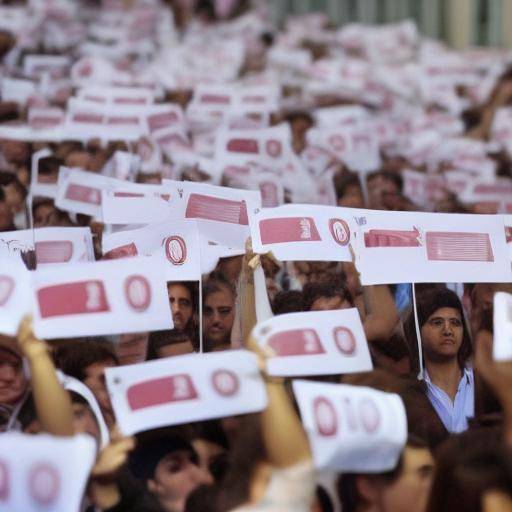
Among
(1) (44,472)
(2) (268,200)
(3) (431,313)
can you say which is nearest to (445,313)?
(3) (431,313)

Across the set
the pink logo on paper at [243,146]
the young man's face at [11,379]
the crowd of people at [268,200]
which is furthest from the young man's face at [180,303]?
the pink logo on paper at [243,146]

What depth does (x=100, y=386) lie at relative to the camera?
12.5ft

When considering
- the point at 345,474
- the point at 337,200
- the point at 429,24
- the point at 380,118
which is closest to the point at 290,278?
the point at 337,200

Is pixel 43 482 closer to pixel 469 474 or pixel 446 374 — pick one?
pixel 469 474

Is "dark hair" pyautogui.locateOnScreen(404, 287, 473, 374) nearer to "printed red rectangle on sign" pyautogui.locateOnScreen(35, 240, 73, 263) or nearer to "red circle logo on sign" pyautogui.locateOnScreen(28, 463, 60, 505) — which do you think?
"printed red rectangle on sign" pyautogui.locateOnScreen(35, 240, 73, 263)

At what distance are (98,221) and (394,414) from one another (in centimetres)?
253

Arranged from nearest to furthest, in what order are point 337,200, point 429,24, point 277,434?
point 277,434, point 337,200, point 429,24

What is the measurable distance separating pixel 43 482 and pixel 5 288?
61 centimetres

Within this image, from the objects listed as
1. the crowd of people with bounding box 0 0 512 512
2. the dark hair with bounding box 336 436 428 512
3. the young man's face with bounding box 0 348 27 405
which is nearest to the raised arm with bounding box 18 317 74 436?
the crowd of people with bounding box 0 0 512 512

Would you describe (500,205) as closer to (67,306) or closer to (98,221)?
(98,221)

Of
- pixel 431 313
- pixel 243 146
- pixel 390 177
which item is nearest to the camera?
pixel 431 313

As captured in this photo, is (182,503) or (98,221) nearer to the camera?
(182,503)

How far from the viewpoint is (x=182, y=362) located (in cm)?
336

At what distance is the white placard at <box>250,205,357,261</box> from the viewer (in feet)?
14.1
